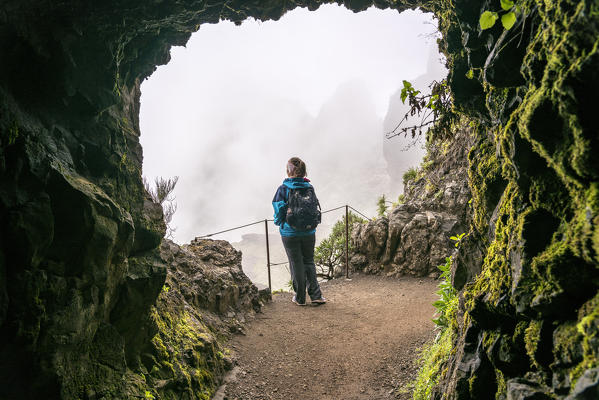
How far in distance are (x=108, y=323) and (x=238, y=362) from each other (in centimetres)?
211

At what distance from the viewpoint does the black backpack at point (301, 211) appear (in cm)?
564

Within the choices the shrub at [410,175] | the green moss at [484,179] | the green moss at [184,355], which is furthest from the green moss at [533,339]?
the shrub at [410,175]

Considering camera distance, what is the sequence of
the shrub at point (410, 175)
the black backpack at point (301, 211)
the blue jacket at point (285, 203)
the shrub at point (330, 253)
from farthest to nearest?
1. the shrub at point (410, 175)
2. the shrub at point (330, 253)
3. the blue jacket at point (285, 203)
4. the black backpack at point (301, 211)

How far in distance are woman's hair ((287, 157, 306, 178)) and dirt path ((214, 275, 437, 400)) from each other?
2.53 m

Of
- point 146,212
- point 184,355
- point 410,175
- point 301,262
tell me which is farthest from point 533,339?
point 410,175

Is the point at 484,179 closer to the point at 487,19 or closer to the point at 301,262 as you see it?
the point at 487,19

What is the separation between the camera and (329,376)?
153 inches

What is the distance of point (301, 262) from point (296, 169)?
1.73m

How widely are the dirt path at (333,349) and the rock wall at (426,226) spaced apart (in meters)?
1.26

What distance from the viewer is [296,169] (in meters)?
5.86

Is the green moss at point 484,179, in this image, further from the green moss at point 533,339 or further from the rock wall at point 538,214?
the green moss at point 533,339

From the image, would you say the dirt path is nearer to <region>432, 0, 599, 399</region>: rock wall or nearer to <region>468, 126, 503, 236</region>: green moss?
<region>432, 0, 599, 399</region>: rock wall

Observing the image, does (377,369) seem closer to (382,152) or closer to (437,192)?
(437,192)

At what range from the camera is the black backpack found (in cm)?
564
